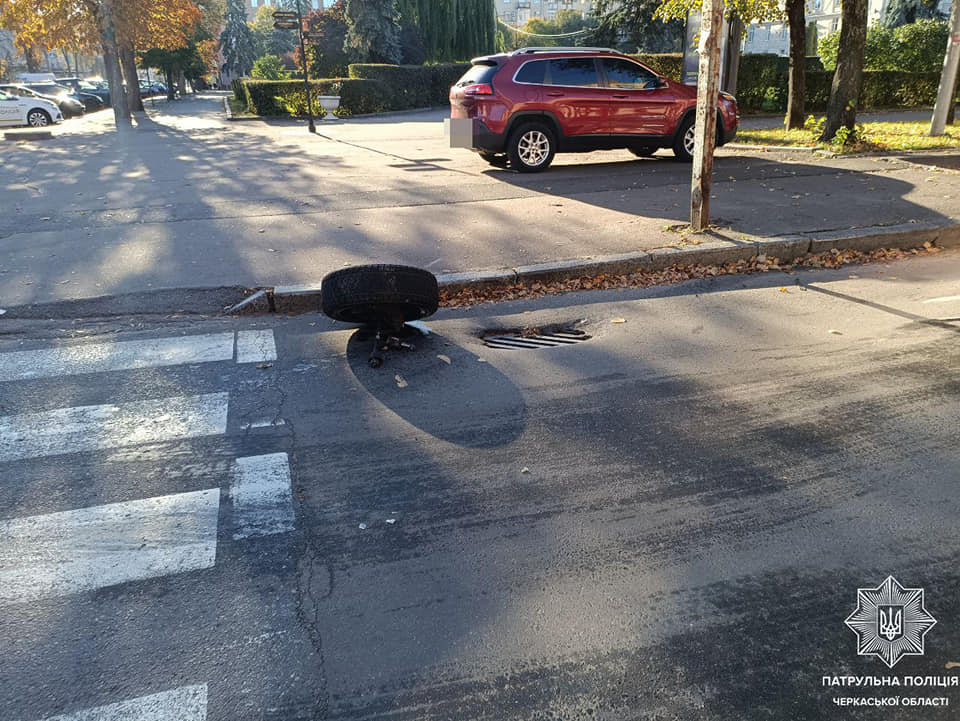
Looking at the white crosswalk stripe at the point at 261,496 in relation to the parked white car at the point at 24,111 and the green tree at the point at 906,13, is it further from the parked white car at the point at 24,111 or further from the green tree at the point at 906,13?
the green tree at the point at 906,13

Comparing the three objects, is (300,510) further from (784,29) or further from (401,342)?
(784,29)

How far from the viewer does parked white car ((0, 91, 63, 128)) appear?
90.1 ft

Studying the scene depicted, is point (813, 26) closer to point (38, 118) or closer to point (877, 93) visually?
point (877, 93)

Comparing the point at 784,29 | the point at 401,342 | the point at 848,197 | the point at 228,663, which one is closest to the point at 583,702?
the point at 228,663

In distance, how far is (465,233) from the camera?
8.75 meters

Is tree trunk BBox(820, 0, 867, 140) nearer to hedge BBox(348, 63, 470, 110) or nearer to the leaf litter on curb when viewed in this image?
the leaf litter on curb

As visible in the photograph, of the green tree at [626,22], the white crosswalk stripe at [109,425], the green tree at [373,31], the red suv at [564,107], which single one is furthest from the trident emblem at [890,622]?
the green tree at [373,31]

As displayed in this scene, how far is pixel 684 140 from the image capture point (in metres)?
13.4

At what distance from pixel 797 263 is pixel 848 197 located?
3.05 metres

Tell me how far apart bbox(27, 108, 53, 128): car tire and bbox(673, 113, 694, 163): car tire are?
26.3 meters

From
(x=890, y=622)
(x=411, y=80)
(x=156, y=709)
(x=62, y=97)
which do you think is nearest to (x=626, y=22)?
(x=411, y=80)

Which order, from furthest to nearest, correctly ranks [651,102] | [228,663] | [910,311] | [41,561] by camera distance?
[651,102] → [910,311] → [41,561] → [228,663]

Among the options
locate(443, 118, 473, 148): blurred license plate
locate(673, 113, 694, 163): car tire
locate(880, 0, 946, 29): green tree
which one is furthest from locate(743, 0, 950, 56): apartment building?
locate(443, 118, 473, 148): blurred license plate

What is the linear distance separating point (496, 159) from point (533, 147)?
1.47 metres
